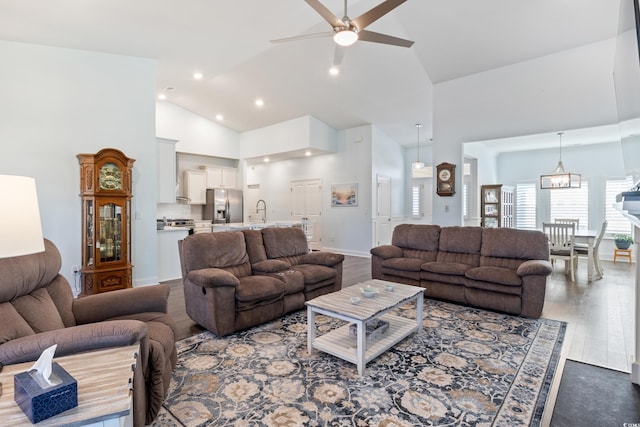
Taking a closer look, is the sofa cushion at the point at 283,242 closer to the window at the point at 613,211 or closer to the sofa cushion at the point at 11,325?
the sofa cushion at the point at 11,325

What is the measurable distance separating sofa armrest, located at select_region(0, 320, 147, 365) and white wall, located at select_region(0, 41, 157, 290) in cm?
345

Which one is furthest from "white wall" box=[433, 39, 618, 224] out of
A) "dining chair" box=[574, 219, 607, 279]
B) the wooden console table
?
the wooden console table

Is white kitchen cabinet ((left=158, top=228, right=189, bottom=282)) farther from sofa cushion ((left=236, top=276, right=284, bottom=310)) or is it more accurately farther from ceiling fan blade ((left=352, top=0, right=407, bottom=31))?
ceiling fan blade ((left=352, top=0, right=407, bottom=31))

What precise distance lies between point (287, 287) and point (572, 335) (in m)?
2.88

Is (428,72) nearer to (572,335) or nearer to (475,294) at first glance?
(475,294)

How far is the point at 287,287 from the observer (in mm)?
3518

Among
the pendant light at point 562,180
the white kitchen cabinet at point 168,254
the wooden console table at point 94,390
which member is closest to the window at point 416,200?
the pendant light at point 562,180

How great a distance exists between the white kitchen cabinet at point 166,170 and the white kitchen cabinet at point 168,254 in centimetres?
82

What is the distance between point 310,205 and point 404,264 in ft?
15.7

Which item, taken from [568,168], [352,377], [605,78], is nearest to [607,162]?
[568,168]

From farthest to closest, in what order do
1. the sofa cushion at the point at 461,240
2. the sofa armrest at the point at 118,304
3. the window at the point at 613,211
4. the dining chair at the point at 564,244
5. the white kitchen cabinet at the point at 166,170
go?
1. the window at the point at 613,211
2. the white kitchen cabinet at the point at 166,170
3. the dining chair at the point at 564,244
4. the sofa cushion at the point at 461,240
5. the sofa armrest at the point at 118,304

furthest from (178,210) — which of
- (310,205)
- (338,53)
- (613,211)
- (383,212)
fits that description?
(613,211)

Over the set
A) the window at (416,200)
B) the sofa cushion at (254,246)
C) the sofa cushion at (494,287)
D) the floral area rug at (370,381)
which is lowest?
the floral area rug at (370,381)

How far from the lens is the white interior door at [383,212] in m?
8.12
